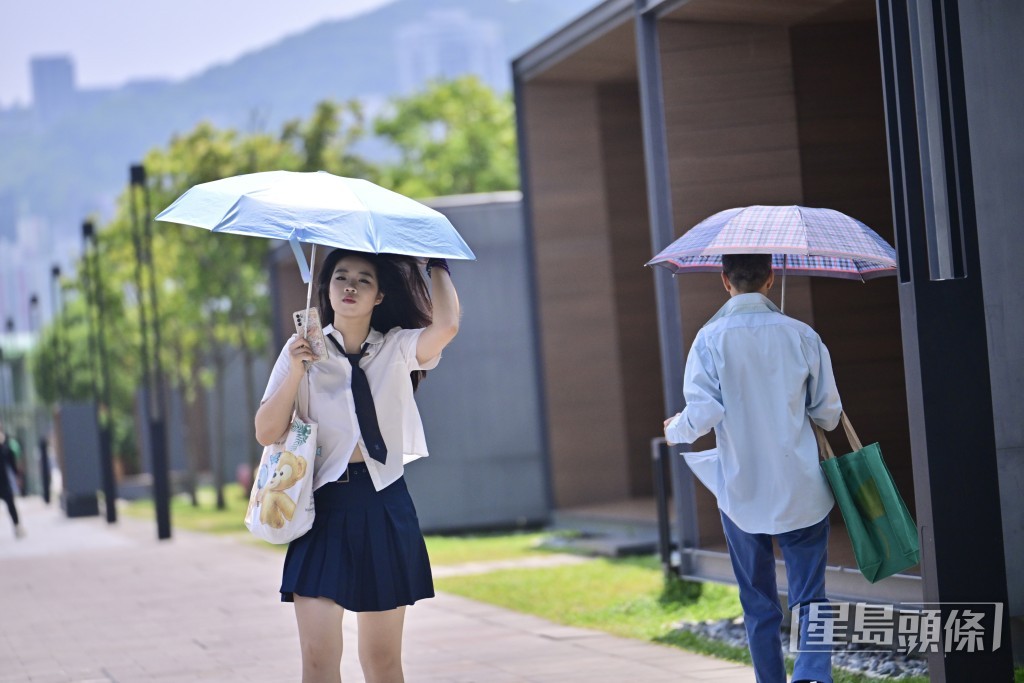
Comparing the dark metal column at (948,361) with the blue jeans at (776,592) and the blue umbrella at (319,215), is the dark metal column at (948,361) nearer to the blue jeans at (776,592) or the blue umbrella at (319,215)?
the blue jeans at (776,592)

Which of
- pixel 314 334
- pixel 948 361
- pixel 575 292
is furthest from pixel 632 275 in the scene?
pixel 314 334

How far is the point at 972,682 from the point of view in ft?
16.1

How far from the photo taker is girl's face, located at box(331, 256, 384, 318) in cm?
452

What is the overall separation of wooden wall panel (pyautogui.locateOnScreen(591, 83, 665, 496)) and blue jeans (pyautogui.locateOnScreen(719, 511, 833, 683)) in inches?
374

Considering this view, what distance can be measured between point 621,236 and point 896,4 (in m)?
9.59

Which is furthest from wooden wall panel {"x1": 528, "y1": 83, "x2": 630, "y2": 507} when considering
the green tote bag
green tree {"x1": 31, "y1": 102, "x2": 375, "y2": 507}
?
green tree {"x1": 31, "y1": 102, "x2": 375, "y2": 507}

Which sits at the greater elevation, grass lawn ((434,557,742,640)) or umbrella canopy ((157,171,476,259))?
umbrella canopy ((157,171,476,259))

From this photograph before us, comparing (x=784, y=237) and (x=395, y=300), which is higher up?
(x=784, y=237)

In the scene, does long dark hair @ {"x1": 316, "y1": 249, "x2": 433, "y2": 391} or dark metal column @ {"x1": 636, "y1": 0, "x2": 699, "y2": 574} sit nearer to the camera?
long dark hair @ {"x1": 316, "y1": 249, "x2": 433, "y2": 391}

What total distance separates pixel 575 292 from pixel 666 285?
5.83 m

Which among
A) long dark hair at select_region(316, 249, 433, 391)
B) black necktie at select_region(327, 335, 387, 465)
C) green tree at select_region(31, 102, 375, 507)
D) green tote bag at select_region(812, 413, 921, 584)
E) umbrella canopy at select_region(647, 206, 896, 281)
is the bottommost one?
green tote bag at select_region(812, 413, 921, 584)

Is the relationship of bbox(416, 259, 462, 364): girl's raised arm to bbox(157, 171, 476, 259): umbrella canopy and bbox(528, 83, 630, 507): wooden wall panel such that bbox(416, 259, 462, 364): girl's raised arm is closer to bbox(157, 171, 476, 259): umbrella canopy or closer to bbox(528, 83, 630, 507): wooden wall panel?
bbox(157, 171, 476, 259): umbrella canopy

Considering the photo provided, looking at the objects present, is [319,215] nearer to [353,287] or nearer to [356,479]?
[353,287]

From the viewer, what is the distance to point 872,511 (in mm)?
5105
